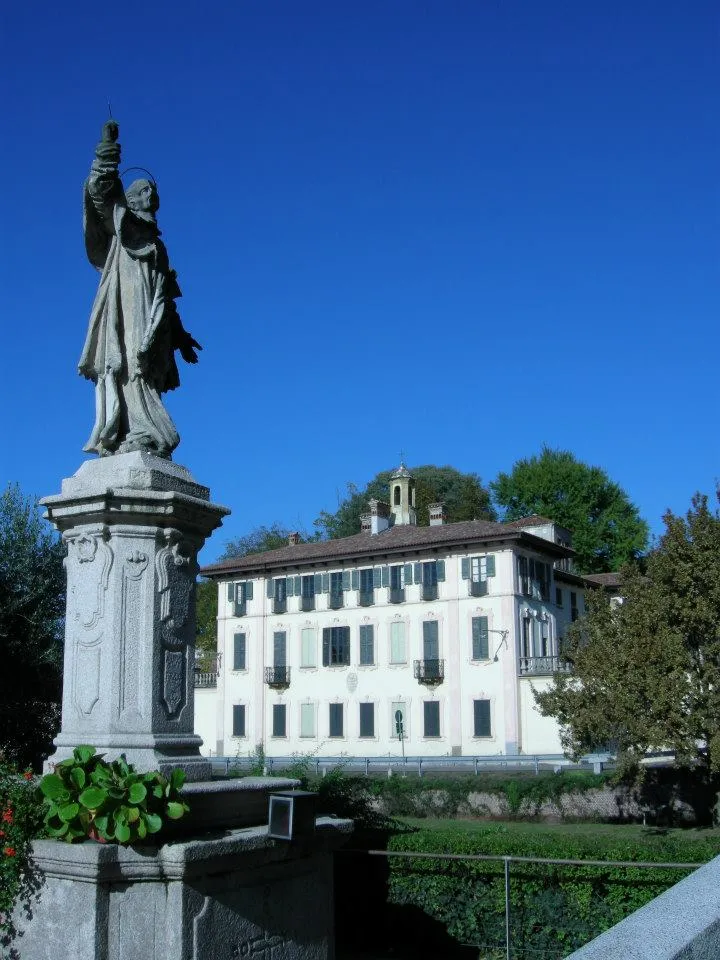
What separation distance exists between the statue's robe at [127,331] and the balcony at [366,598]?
1672 inches

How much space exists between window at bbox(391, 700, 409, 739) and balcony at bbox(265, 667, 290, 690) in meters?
6.32

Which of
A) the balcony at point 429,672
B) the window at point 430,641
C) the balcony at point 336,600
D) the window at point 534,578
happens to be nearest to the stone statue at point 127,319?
the balcony at point 429,672

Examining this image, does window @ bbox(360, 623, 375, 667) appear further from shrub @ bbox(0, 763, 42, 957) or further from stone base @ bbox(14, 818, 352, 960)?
shrub @ bbox(0, 763, 42, 957)

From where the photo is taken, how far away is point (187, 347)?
26.9ft

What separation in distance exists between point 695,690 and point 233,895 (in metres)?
21.7

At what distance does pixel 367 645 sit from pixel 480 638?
6.12 meters

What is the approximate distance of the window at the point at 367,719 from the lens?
48344 millimetres

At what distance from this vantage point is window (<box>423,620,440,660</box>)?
4762 centimetres

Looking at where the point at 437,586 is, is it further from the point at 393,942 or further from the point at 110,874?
the point at 110,874

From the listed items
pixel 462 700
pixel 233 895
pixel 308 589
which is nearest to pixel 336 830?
pixel 233 895

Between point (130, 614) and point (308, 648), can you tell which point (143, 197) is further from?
point (308, 648)

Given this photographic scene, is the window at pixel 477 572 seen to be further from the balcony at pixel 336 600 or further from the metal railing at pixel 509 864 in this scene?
the metal railing at pixel 509 864

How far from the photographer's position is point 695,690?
25609 millimetres

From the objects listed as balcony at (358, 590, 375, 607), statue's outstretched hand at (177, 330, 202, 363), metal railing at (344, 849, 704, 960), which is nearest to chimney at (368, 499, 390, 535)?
balcony at (358, 590, 375, 607)
